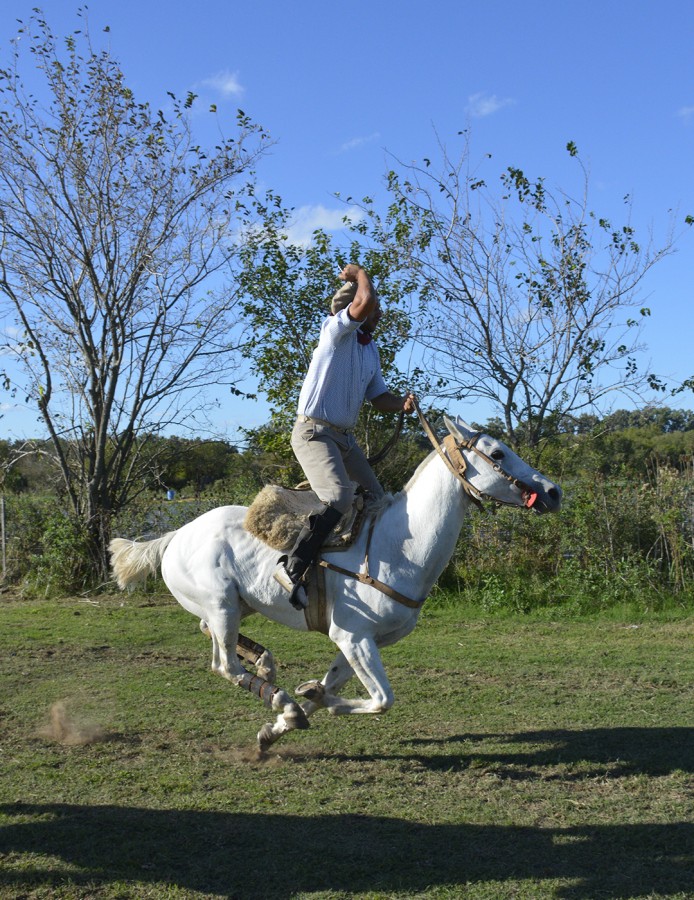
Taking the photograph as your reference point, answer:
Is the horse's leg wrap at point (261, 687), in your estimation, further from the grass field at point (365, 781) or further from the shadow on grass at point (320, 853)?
the shadow on grass at point (320, 853)

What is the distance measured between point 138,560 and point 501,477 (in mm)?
3036

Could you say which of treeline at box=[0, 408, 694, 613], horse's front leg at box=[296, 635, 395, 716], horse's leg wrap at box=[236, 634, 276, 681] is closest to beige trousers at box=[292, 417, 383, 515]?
horse's front leg at box=[296, 635, 395, 716]

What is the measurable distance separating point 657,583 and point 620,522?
0.95 metres

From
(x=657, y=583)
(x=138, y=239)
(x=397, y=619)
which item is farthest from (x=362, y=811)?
(x=138, y=239)

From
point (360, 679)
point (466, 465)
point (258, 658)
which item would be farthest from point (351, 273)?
point (258, 658)

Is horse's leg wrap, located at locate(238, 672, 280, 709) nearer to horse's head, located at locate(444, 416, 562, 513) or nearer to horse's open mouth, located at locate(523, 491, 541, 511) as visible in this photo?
horse's head, located at locate(444, 416, 562, 513)

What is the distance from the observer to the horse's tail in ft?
22.0

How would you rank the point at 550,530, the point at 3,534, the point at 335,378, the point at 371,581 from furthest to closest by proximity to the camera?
the point at 3,534
the point at 550,530
the point at 335,378
the point at 371,581

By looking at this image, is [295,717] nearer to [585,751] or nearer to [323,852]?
[323,852]

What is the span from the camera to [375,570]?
550 centimetres

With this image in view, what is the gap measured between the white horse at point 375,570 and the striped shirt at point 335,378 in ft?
2.01

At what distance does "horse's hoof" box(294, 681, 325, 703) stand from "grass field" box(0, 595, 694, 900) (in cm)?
43

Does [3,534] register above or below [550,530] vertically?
above

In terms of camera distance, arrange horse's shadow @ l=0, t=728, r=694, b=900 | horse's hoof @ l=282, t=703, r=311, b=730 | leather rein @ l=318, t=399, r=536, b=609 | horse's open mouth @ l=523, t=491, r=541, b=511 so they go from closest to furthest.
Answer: horse's shadow @ l=0, t=728, r=694, b=900, horse's open mouth @ l=523, t=491, r=541, b=511, leather rein @ l=318, t=399, r=536, b=609, horse's hoof @ l=282, t=703, r=311, b=730
